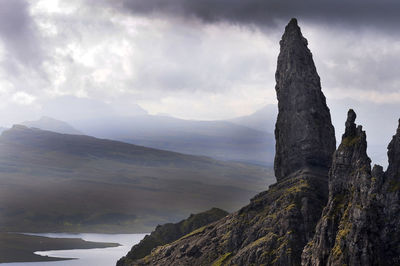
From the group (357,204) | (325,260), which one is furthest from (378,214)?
(325,260)

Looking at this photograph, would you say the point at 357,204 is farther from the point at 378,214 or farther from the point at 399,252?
the point at 399,252

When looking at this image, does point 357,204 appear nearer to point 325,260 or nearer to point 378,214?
point 378,214

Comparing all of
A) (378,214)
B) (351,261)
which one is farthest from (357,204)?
(351,261)

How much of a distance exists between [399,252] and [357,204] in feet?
63.2

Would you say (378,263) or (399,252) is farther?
(399,252)

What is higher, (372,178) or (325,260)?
(372,178)

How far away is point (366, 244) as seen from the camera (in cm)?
18425

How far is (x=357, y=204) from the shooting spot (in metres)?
195

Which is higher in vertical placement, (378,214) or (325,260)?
(378,214)

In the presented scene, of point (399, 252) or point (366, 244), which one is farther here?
point (399, 252)

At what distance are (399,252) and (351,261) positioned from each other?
21166 mm

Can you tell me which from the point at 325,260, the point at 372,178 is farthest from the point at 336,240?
the point at 372,178

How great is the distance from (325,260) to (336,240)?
756 centimetres

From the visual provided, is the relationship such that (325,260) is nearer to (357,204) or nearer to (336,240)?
(336,240)
